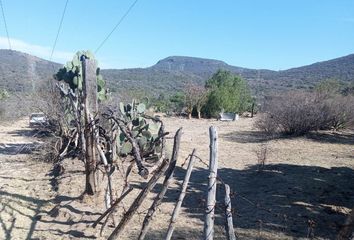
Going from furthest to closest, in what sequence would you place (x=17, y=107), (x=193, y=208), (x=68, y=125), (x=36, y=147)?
(x=17, y=107)
(x=68, y=125)
(x=36, y=147)
(x=193, y=208)

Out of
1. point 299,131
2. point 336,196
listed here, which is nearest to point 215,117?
point 299,131

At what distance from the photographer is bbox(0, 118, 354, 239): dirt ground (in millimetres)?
5703

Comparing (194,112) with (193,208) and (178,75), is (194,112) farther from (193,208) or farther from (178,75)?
(178,75)

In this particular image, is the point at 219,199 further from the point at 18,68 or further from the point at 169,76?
the point at 169,76

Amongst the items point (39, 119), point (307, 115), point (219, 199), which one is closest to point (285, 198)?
point (219, 199)

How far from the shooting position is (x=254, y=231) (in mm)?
5742

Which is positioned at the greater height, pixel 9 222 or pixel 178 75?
pixel 178 75

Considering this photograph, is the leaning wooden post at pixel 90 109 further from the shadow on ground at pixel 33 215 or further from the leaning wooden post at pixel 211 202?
the leaning wooden post at pixel 211 202

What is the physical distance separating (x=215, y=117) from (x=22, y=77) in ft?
66.2

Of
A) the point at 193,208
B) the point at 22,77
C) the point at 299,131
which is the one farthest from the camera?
the point at 22,77

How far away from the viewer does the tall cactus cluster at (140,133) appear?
10.0 metres

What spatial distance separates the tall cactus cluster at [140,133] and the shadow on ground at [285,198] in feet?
3.59

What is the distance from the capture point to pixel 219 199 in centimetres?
734

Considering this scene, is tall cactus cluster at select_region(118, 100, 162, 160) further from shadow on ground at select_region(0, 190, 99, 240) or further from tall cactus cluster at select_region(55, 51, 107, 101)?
shadow on ground at select_region(0, 190, 99, 240)
